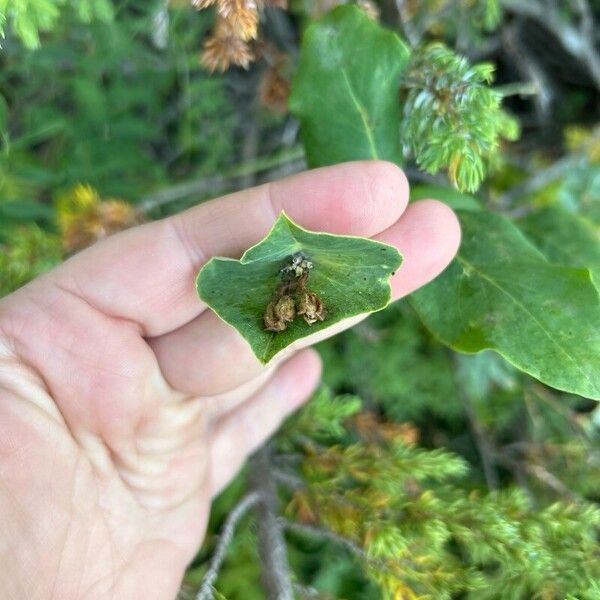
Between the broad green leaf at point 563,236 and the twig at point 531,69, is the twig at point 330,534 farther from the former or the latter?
the twig at point 531,69

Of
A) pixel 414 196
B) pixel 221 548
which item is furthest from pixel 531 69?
pixel 221 548

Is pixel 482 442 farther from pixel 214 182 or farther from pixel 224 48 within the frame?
pixel 224 48

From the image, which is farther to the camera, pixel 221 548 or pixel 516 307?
pixel 221 548

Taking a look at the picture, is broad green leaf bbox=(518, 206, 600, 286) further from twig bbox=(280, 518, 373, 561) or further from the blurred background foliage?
twig bbox=(280, 518, 373, 561)

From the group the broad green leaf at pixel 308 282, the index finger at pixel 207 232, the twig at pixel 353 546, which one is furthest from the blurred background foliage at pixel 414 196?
the broad green leaf at pixel 308 282

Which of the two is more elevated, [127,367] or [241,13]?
[241,13]

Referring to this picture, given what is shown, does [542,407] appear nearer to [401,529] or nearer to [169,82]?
[401,529]
